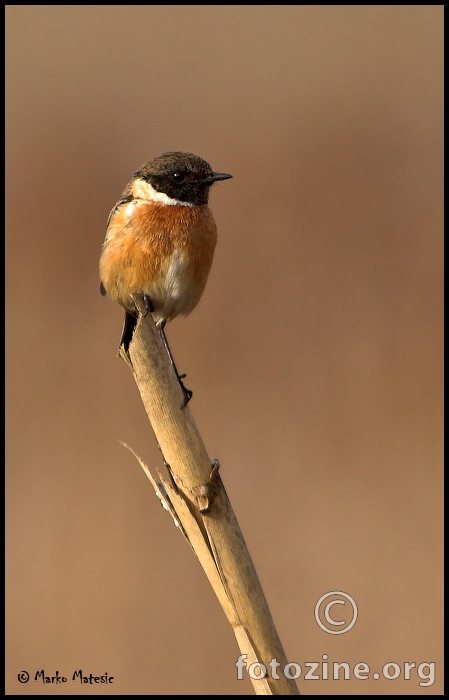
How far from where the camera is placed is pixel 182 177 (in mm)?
3219

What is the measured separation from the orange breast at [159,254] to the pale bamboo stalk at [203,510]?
0.99 m

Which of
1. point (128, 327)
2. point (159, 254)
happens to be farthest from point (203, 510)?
point (159, 254)

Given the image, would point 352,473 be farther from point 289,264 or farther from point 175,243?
point 175,243

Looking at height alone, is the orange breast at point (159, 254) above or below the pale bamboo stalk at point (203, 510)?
above

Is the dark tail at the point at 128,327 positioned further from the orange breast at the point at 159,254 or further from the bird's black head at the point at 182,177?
the bird's black head at the point at 182,177

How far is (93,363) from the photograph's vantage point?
15.0ft

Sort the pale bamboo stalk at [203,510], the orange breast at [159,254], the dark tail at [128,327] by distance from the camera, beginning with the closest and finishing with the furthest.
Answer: the pale bamboo stalk at [203,510], the dark tail at [128,327], the orange breast at [159,254]

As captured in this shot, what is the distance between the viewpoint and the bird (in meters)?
3.10

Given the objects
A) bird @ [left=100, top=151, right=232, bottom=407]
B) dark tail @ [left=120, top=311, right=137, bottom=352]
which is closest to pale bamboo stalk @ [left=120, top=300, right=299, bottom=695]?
dark tail @ [left=120, top=311, right=137, bottom=352]

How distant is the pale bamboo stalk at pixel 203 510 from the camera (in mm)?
1752

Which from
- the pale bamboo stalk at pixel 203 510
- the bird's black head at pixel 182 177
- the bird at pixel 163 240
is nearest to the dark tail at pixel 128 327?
the bird at pixel 163 240

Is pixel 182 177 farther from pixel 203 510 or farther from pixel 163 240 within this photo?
pixel 203 510

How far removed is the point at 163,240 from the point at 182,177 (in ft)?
0.97

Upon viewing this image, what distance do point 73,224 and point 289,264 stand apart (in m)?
1.34
